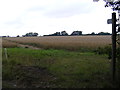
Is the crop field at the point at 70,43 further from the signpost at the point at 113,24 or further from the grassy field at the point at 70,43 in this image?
the signpost at the point at 113,24

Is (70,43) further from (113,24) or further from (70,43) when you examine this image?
(113,24)

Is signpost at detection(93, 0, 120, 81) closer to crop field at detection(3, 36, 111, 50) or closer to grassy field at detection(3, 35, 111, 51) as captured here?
crop field at detection(3, 36, 111, 50)

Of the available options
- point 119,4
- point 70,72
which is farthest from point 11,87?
point 119,4

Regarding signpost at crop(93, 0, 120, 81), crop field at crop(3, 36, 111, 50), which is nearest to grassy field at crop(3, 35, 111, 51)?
crop field at crop(3, 36, 111, 50)

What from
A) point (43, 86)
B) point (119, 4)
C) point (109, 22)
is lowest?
point (43, 86)

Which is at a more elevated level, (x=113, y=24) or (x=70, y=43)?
(x=113, y=24)

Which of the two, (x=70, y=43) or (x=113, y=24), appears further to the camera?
(x=70, y=43)

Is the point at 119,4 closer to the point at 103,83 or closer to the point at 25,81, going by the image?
the point at 103,83

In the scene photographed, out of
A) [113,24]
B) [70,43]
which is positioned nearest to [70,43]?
[70,43]

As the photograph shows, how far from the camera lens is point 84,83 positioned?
6590 mm

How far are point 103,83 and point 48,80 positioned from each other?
1.72 meters

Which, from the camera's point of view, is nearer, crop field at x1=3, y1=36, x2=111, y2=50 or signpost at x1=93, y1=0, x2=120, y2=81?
signpost at x1=93, y1=0, x2=120, y2=81

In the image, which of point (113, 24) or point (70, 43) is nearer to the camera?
point (113, 24)

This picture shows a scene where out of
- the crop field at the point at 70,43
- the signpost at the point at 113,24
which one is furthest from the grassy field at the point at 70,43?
the signpost at the point at 113,24
